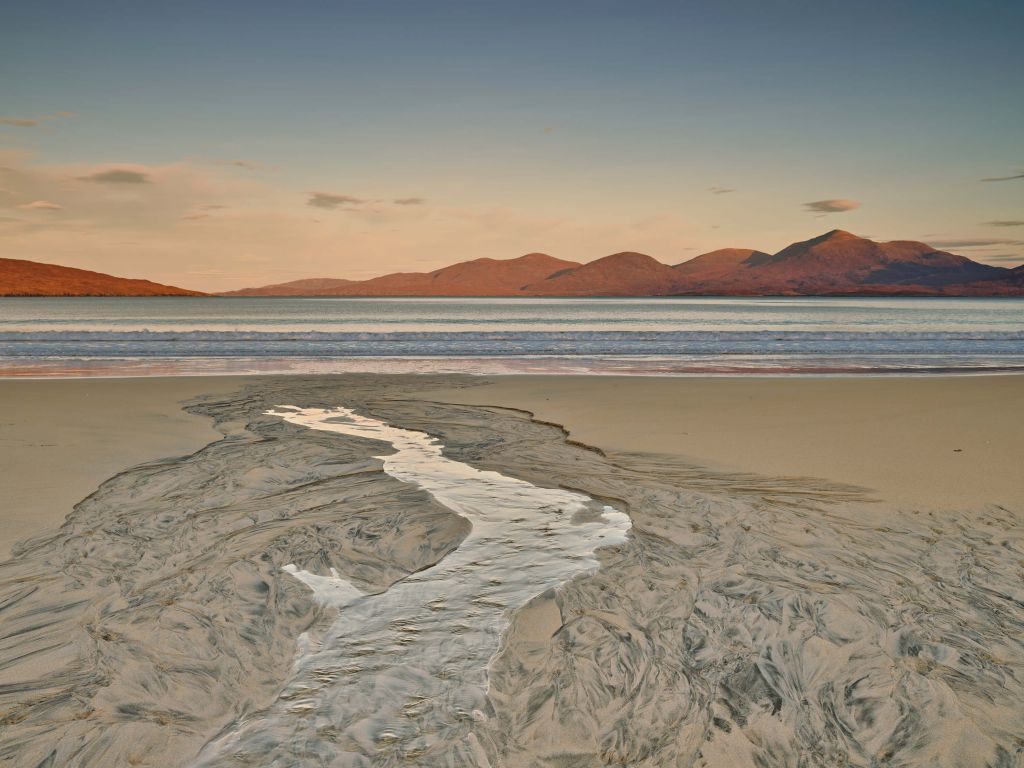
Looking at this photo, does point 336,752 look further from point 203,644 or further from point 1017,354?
point 1017,354

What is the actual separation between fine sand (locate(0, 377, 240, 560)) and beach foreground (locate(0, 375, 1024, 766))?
196 mm

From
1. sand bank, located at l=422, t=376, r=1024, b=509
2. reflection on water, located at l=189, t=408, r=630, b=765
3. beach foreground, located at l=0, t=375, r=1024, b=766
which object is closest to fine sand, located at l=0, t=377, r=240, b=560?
beach foreground, located at l=0, t=375, r=1024, b=766

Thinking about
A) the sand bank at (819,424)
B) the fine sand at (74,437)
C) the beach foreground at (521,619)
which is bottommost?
the sand bank at (819,424)

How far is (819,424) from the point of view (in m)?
8.62

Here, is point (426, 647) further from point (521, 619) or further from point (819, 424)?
point (819, 424)

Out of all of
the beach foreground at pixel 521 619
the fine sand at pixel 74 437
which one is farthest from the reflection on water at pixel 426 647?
the fine sand at pixel 74 437

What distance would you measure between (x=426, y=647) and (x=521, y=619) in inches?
20.8

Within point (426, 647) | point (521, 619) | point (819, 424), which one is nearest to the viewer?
point (426, 647)

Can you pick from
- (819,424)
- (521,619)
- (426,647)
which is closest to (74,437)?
(426,647)

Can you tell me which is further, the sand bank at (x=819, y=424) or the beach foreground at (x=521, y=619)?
the sand bank at (x=819, y=424)

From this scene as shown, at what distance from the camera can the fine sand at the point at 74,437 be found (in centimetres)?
497

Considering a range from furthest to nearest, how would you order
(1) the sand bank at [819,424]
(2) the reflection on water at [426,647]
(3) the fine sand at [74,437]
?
(1) the sand bank at [819,424]
(3) the fine sand at [74,437]
(2) the reflection on water at [426,647]

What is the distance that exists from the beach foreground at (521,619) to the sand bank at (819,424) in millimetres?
110

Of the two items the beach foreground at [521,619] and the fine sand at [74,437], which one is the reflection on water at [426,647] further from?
the fine sand at [74,437]
